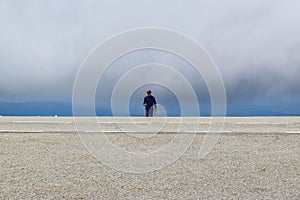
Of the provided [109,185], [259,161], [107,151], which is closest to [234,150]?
[259,161]

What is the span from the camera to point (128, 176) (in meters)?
7.64

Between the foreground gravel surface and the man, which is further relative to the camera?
the man

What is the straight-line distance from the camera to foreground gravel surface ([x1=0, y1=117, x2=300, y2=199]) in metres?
6.36

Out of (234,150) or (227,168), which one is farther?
(234,150)

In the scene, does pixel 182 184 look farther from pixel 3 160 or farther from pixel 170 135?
pixel 170 135

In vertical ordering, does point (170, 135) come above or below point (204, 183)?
above

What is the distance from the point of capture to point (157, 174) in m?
7.86

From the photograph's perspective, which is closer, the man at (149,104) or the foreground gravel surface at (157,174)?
the foreground gravel surface at (157,174)

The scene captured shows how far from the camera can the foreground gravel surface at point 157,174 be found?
6359 mm

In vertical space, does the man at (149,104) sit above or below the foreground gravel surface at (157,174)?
above

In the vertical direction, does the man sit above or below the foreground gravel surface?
above

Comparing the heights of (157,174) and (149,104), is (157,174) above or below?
below

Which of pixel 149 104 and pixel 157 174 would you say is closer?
pixel 157 174

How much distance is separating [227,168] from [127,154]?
2.74 m
